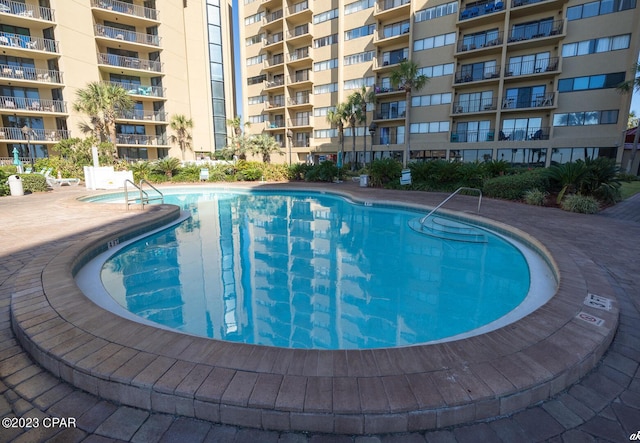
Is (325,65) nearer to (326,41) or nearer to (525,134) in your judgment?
(326,41)

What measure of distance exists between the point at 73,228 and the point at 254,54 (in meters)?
35.1

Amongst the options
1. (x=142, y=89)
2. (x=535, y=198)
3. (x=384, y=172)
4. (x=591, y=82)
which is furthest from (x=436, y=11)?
(x=142, y=89)

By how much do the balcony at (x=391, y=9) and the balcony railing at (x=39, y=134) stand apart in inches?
1077

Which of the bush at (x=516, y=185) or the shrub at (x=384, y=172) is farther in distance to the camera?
the shrub at (x=384, y=172)

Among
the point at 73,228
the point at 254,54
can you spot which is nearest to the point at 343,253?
Result: the point at 73,228

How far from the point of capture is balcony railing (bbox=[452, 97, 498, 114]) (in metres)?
23.9

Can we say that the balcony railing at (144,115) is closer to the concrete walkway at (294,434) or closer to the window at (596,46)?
the concrete walkway at (294,434)

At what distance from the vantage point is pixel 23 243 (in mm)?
A: 6125

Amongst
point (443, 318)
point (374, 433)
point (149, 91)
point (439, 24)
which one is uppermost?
point (439, 24)

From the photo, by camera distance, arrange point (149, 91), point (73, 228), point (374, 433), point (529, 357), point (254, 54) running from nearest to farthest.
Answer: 1. point (374, 433)
2. point (529, 357)
3. point (73, 228)
4. point (149, 91)
5. point (254, 54)

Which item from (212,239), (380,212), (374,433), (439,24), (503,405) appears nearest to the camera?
(374,433)

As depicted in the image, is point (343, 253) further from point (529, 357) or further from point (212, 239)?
point (529, 357)

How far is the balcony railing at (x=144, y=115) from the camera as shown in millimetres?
27016

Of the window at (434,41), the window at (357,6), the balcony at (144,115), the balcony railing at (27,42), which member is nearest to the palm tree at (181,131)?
the balcony at (144,115)
